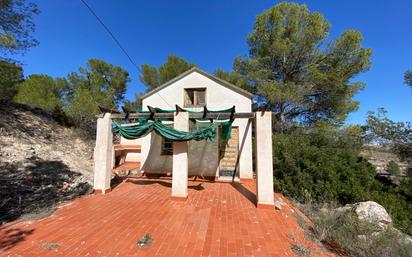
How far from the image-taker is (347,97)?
11.1m

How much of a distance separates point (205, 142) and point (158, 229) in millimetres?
5317

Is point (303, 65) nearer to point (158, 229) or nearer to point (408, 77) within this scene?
point (408, 77)

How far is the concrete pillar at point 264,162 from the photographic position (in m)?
4.84

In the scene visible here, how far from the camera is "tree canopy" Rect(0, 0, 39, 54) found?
780 cm

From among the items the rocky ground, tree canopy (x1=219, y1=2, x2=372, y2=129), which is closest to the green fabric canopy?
the rocky ground

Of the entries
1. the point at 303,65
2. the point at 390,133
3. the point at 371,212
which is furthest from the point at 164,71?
the point at 390,133

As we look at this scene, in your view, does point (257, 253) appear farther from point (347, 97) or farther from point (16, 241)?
point (347, 97)

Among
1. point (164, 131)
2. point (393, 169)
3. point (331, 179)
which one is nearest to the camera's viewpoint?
point (164, 131)

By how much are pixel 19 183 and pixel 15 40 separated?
269 inches

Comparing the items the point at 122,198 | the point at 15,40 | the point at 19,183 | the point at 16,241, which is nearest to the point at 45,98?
the point at 15,40

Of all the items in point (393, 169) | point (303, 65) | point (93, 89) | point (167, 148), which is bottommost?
point (393, 169)

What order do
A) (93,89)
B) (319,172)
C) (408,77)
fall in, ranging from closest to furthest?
(319,172) → (408,77) → (93,89)

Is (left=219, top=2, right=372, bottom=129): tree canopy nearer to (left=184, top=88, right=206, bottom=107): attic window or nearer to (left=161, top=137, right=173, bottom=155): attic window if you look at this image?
(left=184, top=88, right=206, bottom=107): attic window

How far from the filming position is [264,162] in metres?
4.93
